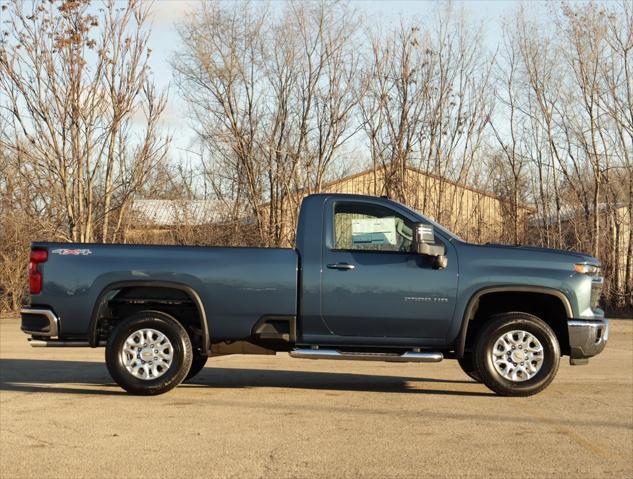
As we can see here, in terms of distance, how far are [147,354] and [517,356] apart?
3879 mm

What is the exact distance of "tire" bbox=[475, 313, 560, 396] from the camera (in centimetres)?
820

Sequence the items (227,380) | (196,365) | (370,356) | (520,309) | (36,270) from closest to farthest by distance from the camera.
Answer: (370,356) → (36,270) → (520,309) → (196,365) → (227,380)

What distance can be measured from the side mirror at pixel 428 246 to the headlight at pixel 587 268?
1.42 meters

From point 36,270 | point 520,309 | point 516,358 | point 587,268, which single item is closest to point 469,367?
point 520,309

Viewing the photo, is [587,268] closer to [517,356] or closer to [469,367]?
[517,356]

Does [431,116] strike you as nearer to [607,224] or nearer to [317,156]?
[317,156]

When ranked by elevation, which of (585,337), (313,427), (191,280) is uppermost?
(191,280)

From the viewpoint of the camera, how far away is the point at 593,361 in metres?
12.1

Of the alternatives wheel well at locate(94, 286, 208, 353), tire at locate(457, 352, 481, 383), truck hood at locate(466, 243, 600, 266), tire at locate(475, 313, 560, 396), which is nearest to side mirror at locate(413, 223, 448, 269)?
truck hood at locate(466, 243, 600, 266)

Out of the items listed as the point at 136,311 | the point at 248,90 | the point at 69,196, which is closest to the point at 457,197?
the point at 248,90

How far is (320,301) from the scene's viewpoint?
8172 millimetres

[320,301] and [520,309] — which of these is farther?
[520,309]

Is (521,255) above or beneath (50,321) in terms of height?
above

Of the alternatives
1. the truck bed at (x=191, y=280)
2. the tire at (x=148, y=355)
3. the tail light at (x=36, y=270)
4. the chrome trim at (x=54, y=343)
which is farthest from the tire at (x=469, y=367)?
the tail light at (x=36, y=270)
